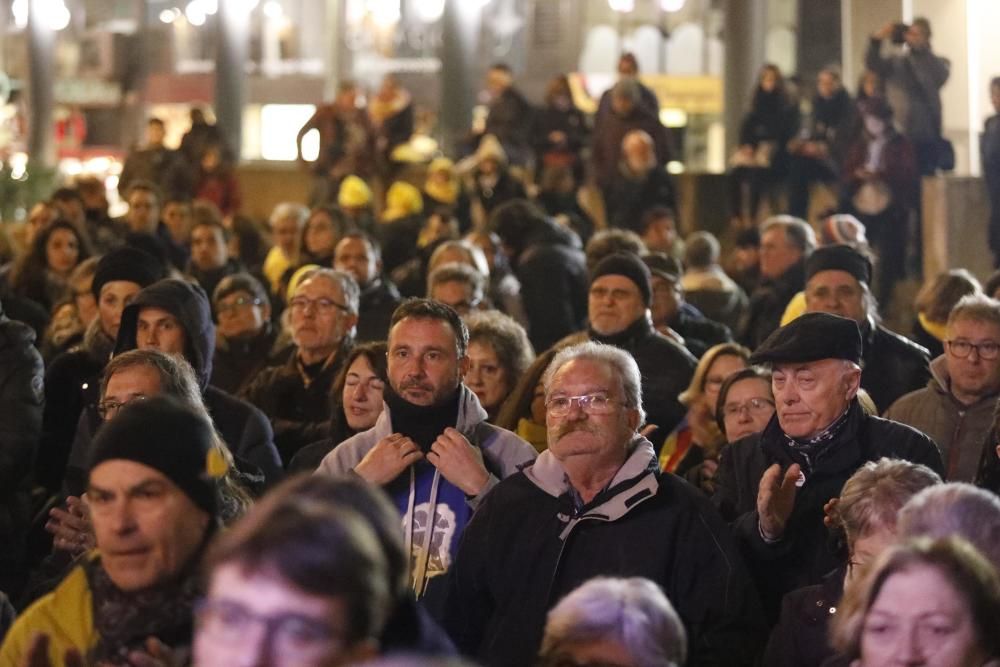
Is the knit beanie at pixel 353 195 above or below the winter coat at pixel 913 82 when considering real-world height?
below

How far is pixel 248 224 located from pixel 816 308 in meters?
9.38

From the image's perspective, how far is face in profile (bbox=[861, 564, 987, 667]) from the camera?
4.68m

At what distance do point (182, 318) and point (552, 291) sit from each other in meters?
5.41

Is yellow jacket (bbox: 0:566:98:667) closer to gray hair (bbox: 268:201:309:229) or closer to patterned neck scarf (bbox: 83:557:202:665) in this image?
patterned neck scarf (bbox: 83:557:202:665)

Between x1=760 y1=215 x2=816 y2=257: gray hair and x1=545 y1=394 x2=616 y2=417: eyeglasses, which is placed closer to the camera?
x1=545 y1=394 x2=616 y2=417: eyeglasses

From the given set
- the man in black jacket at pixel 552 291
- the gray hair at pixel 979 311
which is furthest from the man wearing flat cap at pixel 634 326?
the man in black jacket at pixel 552 291

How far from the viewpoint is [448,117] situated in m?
29.7

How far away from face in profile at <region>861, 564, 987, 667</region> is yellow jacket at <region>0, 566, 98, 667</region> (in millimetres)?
1859

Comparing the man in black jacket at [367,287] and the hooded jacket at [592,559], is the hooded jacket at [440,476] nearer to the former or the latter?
the hooded jacket at [592,559]

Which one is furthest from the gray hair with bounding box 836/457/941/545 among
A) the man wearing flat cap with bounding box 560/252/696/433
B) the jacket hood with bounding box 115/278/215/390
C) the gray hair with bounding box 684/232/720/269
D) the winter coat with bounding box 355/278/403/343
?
the gray hair with bounding box 684/232/720/269

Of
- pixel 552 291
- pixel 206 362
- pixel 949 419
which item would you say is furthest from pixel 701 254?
pixel 206 362

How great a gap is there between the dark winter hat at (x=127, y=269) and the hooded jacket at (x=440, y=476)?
3050 mm

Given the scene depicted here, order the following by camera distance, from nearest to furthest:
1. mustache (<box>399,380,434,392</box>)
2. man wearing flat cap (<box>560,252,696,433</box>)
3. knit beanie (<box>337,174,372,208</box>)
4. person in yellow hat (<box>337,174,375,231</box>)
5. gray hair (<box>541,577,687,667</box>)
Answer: gray hair (<box>541,577,687,667</box>) → mustache (<box>399,380,434,392</box>) → man wearing flat cap (<box>560,252,696,433</box>) → person in yellow hat (<box>337,174,375,231</box>) → knit beanie (<box>337,174,372,208</box>)

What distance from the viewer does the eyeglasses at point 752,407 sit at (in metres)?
8.90
